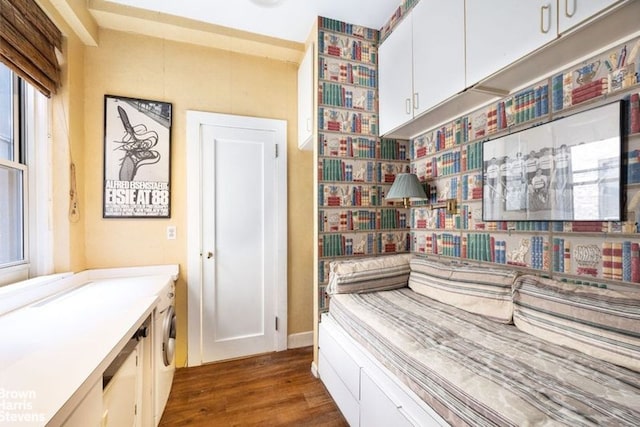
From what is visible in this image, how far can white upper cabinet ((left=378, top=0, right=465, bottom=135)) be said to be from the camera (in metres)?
1.55

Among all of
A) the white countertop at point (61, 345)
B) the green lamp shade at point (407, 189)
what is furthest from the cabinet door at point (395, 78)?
the white countertop at point (61, 345)

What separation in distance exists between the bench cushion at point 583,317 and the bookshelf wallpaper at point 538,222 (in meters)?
0.13

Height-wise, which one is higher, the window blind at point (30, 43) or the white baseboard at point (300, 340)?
the window blind at point (30, 43)

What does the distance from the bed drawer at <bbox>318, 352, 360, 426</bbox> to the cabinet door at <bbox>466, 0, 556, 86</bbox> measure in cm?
192

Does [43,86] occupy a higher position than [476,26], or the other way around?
[476,26]

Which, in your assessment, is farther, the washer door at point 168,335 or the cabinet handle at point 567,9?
the washer door at point 168,335

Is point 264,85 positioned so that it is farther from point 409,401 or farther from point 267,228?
point 409,401

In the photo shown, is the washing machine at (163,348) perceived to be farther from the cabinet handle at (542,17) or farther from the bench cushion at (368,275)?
the cabinet handle at (542,17)

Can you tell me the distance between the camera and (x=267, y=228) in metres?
2.58

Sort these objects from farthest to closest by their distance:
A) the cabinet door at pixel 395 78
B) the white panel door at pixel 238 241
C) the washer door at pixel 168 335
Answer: the white panel door at pixel 238 241, the cabinet door at pixel 395 78, the washer door at pixel 168 335

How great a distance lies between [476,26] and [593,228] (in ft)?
3.77

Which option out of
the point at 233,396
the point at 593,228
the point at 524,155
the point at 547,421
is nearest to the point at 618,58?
the point at 524,155

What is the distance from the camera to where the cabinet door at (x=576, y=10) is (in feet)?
3.12

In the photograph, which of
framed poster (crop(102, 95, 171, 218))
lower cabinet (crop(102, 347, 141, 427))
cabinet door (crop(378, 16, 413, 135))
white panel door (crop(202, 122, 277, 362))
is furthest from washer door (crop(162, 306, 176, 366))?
cabinet door (crop(378, 16, 413, 135))
